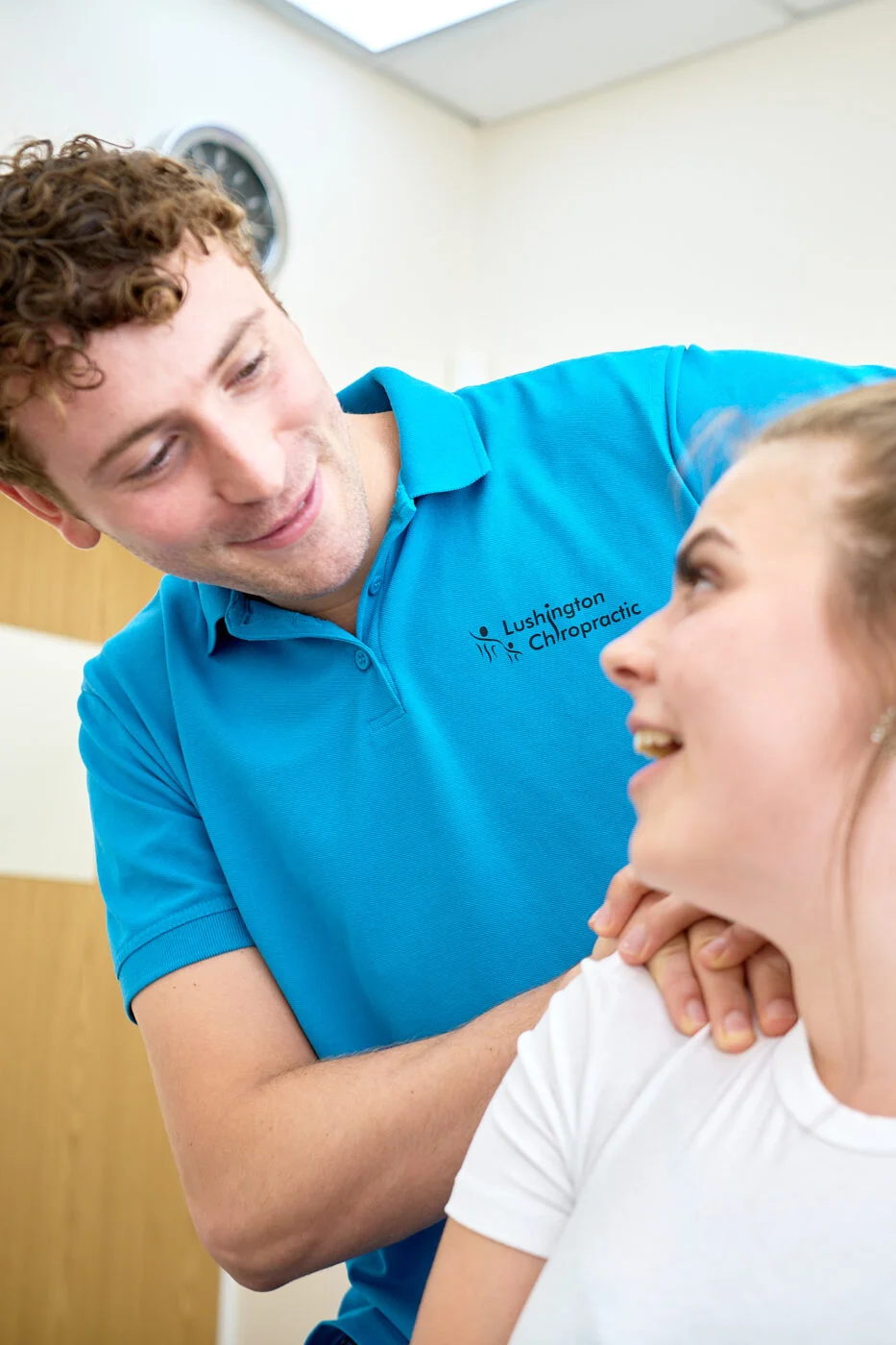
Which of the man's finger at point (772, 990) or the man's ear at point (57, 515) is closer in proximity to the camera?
the man's finger at point (772, 990)

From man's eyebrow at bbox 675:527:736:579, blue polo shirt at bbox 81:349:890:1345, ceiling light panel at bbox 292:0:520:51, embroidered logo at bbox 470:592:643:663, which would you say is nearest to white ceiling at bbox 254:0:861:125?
ceiling light panel at bbox 292:0:520:51

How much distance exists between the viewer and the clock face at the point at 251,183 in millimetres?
3064

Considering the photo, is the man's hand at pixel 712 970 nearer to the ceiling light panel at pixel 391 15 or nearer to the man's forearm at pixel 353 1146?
the man's forearm at pixel 353 1146

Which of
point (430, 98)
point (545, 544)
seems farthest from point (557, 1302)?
point (430, 98)

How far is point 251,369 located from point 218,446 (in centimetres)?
10

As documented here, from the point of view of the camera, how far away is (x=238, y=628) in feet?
4.86

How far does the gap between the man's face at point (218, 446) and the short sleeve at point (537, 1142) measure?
2.03 feet

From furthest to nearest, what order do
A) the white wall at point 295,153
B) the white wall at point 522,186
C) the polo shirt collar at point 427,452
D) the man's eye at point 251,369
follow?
the white wall at point 522,186 → the white wall at point 295,153 → the polo shirt collar at point 427,452 → the man's eye at point 251,369

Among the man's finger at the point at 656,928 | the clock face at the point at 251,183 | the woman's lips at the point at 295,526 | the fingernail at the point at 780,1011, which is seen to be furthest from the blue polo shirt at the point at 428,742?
the clock face at the point at 251,183

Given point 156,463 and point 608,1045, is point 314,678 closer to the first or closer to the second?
point 156,463

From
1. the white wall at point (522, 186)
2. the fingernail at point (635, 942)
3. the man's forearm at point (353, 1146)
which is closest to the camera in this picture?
the fingernail at point (635, 942)

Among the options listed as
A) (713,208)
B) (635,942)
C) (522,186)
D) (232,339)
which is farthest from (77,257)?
(522,186)

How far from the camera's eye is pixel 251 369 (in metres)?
1.36

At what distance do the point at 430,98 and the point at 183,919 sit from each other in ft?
9.75
